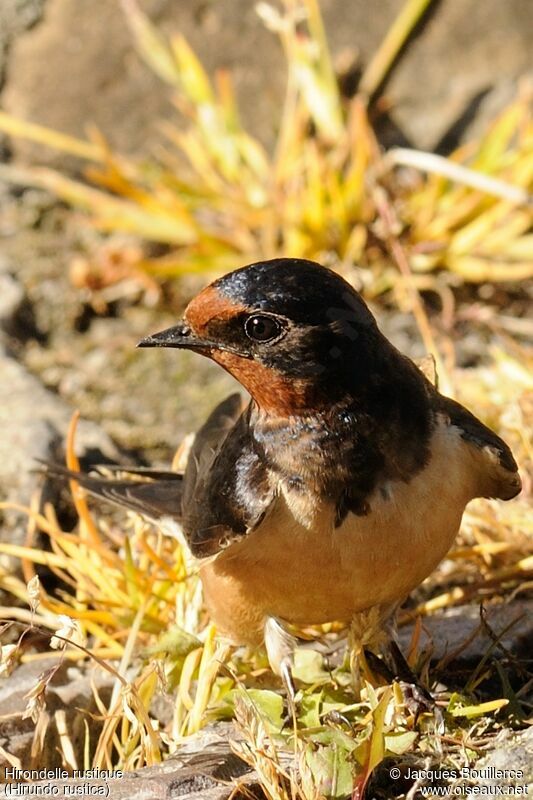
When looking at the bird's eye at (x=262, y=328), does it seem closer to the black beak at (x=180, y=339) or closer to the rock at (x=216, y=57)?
the black beak at (x=180, y=339)

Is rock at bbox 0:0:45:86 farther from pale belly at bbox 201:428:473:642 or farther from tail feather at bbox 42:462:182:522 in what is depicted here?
pale belly at bbox 201:428:473:642

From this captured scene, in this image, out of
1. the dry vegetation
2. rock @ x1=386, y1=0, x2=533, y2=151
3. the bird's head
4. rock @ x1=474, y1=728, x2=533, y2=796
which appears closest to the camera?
rock @ x1=474, y1=728, x2=533, y2=796

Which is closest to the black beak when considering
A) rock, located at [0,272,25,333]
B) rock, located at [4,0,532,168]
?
rock, located at [0,272,25,333]

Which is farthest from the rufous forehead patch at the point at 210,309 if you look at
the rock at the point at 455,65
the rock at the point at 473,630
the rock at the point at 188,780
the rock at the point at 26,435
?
the rock at the point at 455,65

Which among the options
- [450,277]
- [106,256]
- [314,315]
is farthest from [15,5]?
[314,315]

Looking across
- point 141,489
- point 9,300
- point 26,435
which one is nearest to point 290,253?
point 9,300

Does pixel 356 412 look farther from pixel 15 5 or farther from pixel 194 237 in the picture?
pixel 15 5

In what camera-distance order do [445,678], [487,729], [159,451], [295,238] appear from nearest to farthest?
[487,729], [445,678], [159,451], [295,238]
